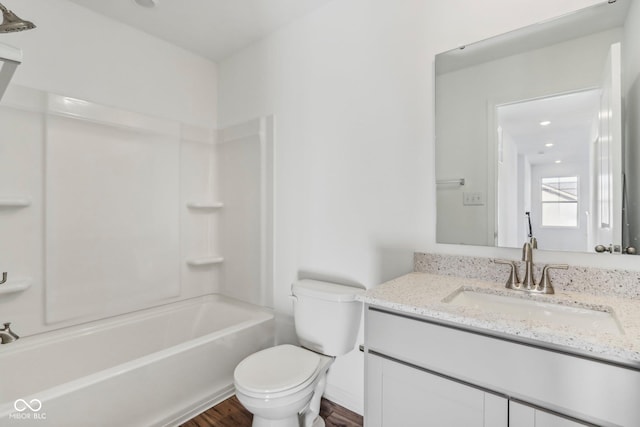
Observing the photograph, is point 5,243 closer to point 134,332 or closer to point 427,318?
point 134,332

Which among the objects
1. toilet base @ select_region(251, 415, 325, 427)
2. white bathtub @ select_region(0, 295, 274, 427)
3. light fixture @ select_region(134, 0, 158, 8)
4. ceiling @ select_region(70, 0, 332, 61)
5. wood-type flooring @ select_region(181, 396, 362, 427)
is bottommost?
wood-type flooring @ select_region(181, 396, 362, 427)

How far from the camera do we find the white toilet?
1.42 m

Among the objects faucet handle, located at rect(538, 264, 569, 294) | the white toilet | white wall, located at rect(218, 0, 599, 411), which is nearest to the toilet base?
the white toilet

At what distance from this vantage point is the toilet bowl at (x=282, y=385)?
1.40 meters

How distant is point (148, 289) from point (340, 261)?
1468 millimetres

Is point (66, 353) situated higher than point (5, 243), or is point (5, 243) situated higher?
point (5, 243)

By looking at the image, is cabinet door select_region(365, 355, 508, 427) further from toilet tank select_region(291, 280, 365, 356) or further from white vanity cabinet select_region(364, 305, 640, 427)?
toilet tank select_region(291, 280, 365, 356)

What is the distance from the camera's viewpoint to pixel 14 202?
1.69 metres

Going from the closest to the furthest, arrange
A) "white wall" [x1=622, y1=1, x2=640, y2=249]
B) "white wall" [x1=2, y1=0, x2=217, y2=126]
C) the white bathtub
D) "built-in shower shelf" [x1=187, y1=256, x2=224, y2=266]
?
"white wall" [x1=622, y1=1, x2=640, y2=249] < the white bathtub < "white wall" [x1=2, y1=0, x2=217, y2=126] < "built-in shower shelf" [x1=187, y1=256, x2=224, y2=266]

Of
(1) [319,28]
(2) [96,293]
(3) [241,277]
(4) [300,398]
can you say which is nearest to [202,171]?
(3) [241,277]

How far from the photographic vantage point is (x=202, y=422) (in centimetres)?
178

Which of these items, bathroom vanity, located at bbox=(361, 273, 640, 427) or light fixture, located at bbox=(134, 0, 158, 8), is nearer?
bathroom vanity, located at bbox=(361, 273, 640, 427)

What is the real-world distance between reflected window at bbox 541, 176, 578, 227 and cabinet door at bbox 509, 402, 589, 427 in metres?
0.78

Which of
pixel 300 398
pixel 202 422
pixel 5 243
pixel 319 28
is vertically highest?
pixel 319 28
